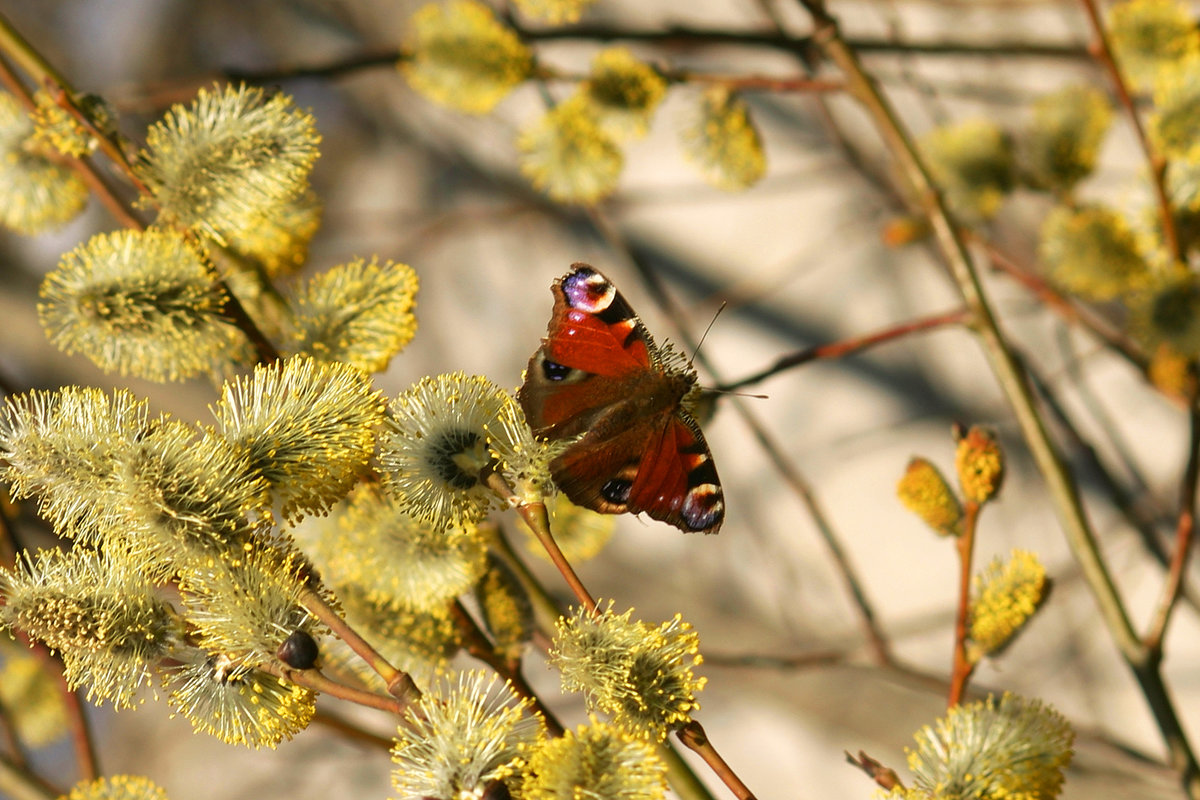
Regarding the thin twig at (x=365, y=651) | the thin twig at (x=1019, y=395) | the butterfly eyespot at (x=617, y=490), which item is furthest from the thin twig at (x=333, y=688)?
the thin twig at (x=1019, y=395)

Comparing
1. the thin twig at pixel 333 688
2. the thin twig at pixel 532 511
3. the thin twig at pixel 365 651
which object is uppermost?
the thin twig at pixel 532 511

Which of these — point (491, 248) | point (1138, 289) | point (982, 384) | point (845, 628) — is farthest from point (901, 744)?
point (491, 248)

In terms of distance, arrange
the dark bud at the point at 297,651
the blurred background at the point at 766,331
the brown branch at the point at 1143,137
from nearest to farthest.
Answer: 1. the dark bud at the point at 297,651
2. the brown branch at the point at 1143,137
3. the blurred background at the point at 766,331

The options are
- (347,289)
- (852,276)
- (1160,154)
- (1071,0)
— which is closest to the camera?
(347,289)

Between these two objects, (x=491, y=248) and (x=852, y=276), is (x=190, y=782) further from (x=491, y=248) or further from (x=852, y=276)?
(x=852, y=276)

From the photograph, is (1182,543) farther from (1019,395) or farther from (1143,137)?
(1143,137)

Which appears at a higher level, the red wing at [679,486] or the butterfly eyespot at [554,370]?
the butterfly eyespot at [554,370]

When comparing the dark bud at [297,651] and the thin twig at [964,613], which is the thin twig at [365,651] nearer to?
the dark bud at [297,651]
